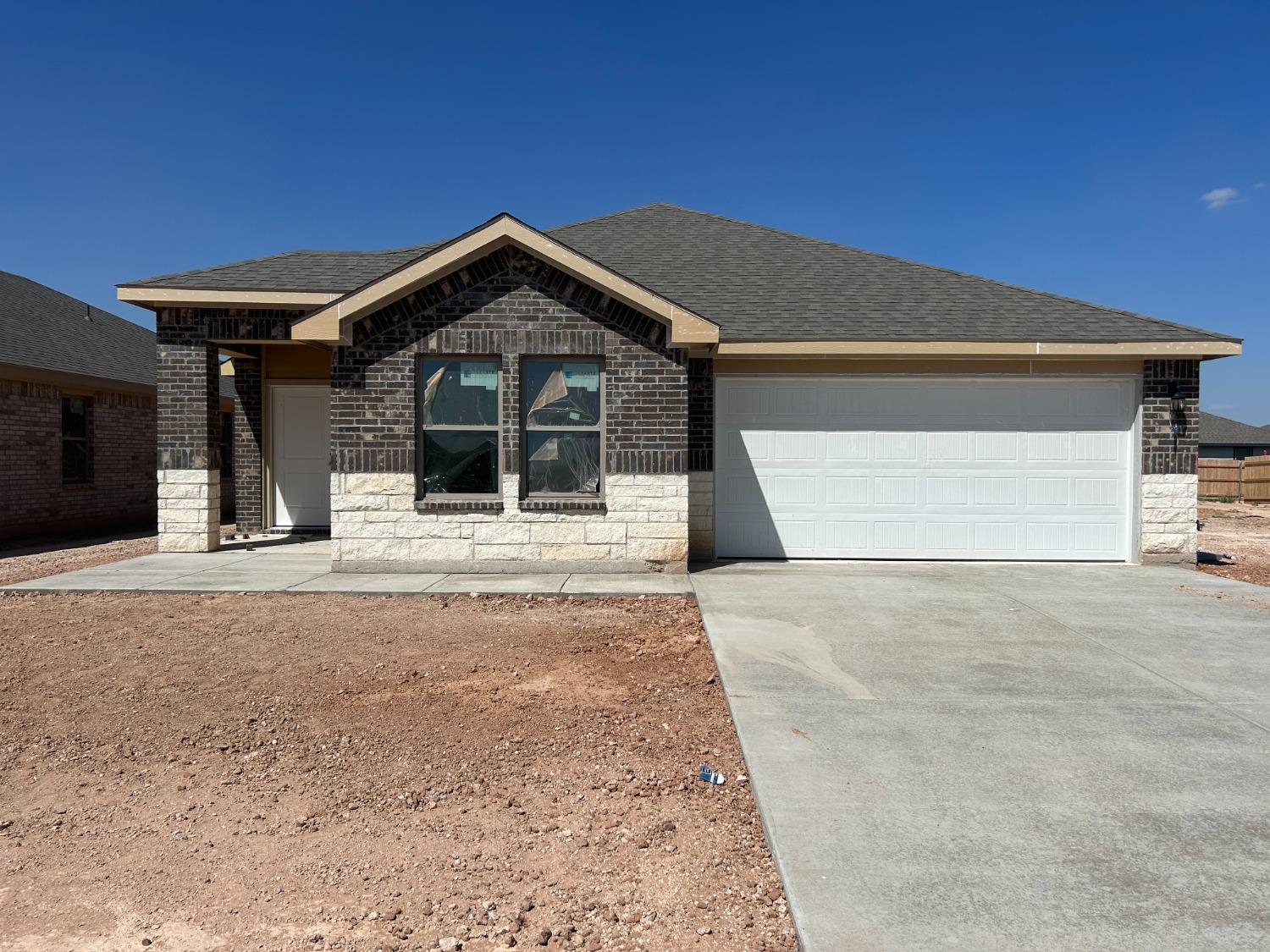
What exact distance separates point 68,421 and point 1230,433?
5792 cm

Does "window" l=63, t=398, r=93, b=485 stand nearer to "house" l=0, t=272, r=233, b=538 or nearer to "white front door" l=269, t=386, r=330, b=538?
"house" l=0, t=272, r=233, b=538

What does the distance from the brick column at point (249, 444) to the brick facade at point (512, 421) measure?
15.3 feet

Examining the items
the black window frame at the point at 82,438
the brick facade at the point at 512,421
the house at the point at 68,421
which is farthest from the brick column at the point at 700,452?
the black window frame at the point at 82,438

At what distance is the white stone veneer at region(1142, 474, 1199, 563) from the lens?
984 centimetres

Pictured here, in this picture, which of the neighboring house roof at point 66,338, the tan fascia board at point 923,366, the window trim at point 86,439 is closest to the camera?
the tan fascia board at point 923,366

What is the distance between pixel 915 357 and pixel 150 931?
9.65m

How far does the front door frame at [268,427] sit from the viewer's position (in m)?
12.9

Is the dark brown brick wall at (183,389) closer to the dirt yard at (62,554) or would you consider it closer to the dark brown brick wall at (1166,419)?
the dirt yard at (62,554)

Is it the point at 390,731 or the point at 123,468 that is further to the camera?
the point at 123,468

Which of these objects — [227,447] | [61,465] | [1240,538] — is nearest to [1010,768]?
[1240,538]

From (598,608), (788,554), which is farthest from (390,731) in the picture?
(788,554)

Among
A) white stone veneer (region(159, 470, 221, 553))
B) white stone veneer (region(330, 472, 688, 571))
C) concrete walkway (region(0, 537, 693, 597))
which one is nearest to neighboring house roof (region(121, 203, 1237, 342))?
white stone veneer (region(330, 472, 688, 571))

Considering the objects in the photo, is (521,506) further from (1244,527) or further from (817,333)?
(1244,527)

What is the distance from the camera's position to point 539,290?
9.03 metres
